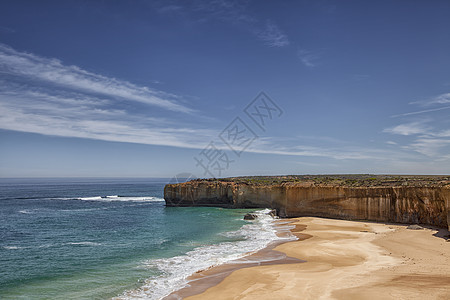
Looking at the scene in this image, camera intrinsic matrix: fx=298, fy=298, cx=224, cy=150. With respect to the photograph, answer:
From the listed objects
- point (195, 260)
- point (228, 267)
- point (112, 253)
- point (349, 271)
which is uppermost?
point (349, 271)

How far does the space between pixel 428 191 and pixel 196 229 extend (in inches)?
985

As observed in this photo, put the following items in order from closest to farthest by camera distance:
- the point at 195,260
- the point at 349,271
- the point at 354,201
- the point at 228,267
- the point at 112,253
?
1. the point at 349,271
2. the point at 228,267
3. the point at 195,260
4. the point at 112,253
5. the point at 354,201

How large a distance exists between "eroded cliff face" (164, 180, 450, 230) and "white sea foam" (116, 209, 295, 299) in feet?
30.3

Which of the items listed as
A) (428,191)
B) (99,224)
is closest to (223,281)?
(428,191)

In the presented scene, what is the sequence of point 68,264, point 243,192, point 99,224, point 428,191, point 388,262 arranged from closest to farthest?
point 388,262, point 68,264, point 428,191, point 99,224, point 243,192

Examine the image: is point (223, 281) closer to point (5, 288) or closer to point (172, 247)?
point (172, 247)

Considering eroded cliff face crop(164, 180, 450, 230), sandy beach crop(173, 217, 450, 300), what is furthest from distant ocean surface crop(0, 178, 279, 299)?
eroded cliff face crop(164, 180, 450, 230)

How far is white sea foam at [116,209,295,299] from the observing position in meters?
16.0

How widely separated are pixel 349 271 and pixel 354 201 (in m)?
21.0

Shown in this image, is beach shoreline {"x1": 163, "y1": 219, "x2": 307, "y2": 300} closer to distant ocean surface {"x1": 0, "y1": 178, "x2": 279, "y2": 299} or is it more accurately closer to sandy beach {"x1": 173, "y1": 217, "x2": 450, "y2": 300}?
sandy beach {"x1": 173, "y1": 217, "x2": 450, "y2": 300}

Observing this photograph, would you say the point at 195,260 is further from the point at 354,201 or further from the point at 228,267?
the point at 354,201

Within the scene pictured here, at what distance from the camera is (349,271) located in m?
17.4

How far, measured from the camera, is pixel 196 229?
117 ft

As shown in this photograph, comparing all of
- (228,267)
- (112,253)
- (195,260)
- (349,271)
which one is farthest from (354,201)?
(112,253)
